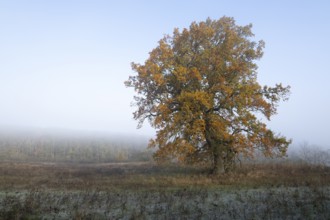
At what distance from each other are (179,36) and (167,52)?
2.99 meters

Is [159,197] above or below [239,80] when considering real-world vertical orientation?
below

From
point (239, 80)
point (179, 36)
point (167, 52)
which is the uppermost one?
point (179, 36)

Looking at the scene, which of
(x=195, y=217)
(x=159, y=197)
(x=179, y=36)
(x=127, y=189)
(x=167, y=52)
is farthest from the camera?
(x=179, y=36)

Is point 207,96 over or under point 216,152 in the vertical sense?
over

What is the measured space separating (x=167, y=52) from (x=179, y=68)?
2.40m

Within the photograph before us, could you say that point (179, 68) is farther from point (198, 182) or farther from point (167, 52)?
point (198, 182)

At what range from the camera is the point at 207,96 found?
A: 2331cm

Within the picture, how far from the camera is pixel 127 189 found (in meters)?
17.9

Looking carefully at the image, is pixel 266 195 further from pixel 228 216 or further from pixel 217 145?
pixel 217 145

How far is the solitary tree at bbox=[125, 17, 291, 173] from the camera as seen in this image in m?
23.8

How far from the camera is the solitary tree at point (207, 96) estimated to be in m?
23.8

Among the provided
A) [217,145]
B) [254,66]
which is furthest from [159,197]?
[254,66]

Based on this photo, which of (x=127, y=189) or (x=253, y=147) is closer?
(x=127, y=189)

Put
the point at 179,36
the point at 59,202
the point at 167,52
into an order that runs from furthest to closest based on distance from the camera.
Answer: the point at 179,36, the point at 167,52, the point at 59,202
